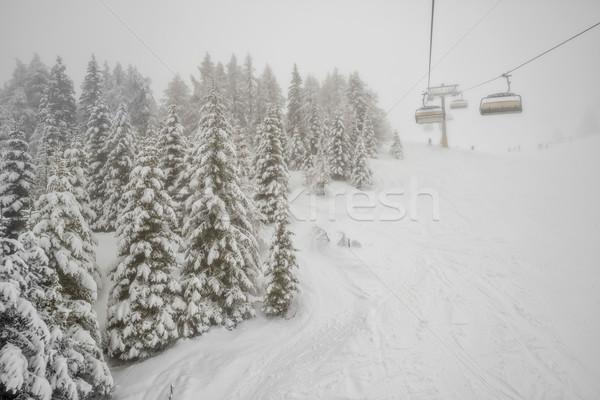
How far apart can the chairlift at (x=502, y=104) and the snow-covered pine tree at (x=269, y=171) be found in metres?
14.9

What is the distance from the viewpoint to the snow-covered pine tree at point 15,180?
17562mm

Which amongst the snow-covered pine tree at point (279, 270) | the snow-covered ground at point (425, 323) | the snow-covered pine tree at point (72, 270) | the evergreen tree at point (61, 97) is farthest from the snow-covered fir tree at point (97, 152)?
the snow-covered pine tree at point (279, 270)

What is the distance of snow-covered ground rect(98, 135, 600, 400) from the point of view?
11.2 metres

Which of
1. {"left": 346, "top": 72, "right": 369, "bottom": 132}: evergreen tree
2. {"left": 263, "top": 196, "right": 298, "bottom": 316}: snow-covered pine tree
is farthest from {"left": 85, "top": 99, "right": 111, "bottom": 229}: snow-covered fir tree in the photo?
{"left": 346, "top": 72, "right": 369, "bottom": 132}: evergreen tree

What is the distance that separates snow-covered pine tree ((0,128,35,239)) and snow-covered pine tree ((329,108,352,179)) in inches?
1170

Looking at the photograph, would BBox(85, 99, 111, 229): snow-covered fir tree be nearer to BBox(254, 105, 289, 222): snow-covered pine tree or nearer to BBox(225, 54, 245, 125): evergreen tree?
BBox(254, 105, 289, 222): snow-covered pine tree

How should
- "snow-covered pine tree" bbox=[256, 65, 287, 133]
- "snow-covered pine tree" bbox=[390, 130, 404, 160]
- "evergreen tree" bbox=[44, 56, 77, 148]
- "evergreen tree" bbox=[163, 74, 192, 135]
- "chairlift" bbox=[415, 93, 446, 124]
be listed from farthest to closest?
"snow-covered pine tree" bbox=[390, 130, 404, 160], "snow-covered pine tree" bbox=[256, 65, 287, 133], "evergreen tree" bbox=[163, 74, 192, 135], "evergreen tree" bbox=[44, 56, 77, 148], "chairlift" bbox=[415, 93, 446, 124]

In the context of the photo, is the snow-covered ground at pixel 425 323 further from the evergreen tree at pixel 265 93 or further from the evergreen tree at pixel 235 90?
the evergreen tree at pixel 265 93

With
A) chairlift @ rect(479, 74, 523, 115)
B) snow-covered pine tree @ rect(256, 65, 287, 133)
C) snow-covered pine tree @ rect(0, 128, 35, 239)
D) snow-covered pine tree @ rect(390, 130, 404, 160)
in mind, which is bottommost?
snow-covered pine tree @ rect(0, 128, 35, 239)

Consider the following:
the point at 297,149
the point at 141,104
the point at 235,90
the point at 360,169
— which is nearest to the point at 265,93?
the point at 235,90

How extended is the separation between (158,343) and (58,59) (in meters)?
39.0

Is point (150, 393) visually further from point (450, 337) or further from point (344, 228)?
point (344, 228)

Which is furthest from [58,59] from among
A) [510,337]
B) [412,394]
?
[510,337]

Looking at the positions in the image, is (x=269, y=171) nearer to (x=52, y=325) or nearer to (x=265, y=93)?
(x=52, y=325)
